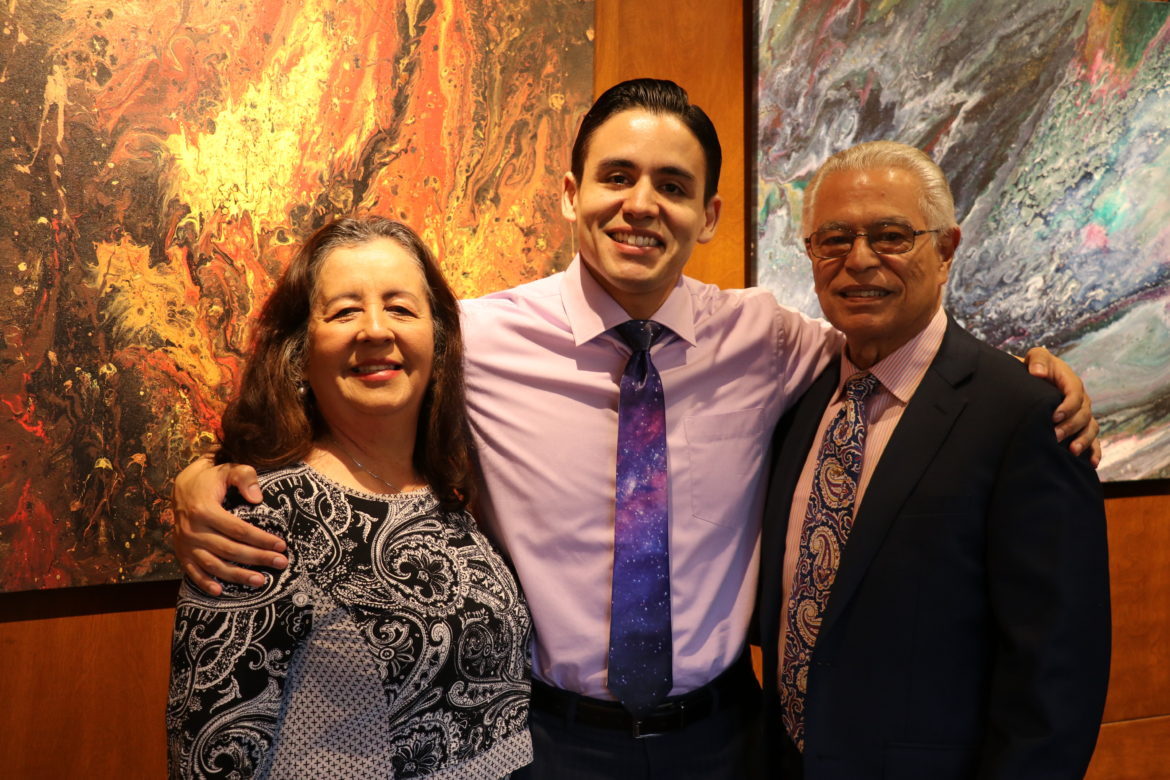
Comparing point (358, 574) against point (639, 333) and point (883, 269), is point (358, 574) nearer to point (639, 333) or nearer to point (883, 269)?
point (639, 333)

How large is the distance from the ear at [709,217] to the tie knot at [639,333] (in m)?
0.24

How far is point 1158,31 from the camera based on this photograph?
310 cm

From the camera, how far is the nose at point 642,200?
182cm

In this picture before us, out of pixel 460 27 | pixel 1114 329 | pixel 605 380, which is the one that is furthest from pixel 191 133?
pixel 1114 329

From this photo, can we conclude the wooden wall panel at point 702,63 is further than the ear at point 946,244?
Yes

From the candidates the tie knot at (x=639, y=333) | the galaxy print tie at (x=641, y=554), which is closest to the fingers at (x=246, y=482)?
the galaxy print tie at (x=641, y=554)

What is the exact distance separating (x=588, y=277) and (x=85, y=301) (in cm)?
117

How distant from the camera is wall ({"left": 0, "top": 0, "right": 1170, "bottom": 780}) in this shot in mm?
2158

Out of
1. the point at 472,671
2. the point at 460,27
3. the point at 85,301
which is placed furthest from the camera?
the point at 460,27

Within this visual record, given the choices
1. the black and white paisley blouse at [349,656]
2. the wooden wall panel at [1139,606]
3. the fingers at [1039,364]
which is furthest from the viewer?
the wooden wall panel at [1139,606]

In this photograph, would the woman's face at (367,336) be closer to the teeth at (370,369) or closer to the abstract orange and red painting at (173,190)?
the teeth at (370,369)

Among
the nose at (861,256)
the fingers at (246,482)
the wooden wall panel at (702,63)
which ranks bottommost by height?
the fingers at (246,482)

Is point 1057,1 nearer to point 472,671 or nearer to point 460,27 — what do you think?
point 460,27

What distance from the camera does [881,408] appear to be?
1716mm
